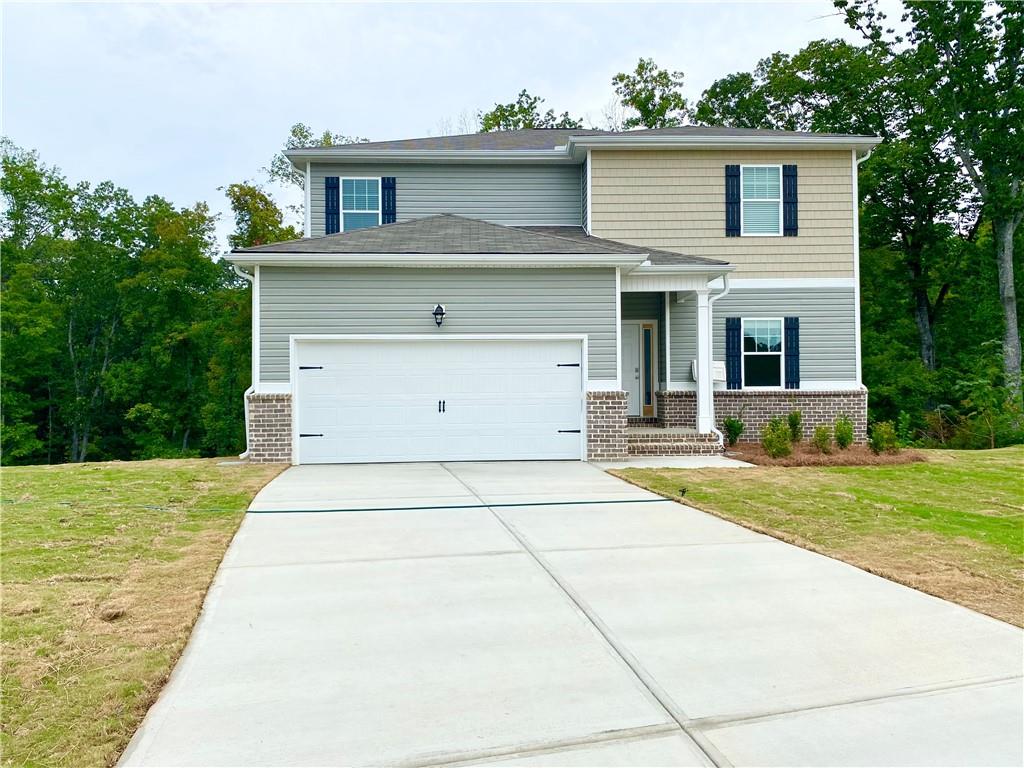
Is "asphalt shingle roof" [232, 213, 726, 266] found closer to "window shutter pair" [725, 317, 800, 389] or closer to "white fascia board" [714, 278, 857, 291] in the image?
"white fascia board" [714, 278, 857, 291]

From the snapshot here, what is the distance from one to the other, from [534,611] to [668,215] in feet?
38.0

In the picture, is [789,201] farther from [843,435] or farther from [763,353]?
[843,435]

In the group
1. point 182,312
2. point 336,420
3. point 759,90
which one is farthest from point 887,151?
point 182,312

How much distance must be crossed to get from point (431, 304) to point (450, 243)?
45.1 inches

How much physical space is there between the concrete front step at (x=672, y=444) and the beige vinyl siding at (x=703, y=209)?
3.88 meters

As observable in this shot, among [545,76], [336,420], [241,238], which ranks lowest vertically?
[336,420]

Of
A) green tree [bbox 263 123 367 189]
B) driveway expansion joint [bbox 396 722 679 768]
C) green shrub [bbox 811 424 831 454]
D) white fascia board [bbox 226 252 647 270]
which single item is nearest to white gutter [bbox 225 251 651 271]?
white fascia board [bbox 226 252 647 270]

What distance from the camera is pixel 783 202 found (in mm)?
14344

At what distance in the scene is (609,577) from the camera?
4730mm

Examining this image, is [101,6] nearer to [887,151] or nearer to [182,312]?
[182,312]

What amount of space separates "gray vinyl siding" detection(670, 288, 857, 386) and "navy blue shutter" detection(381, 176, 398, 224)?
19.6 ft

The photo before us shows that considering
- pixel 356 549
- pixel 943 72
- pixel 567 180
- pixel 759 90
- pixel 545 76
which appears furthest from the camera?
pixel 545 76

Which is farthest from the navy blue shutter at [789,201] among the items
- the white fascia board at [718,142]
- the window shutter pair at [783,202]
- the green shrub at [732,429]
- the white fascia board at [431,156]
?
the white fascia board at [431,156]

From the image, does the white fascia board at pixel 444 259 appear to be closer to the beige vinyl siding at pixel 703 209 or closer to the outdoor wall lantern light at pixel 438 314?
the outdoor wall lantern light at pixel 438 314
